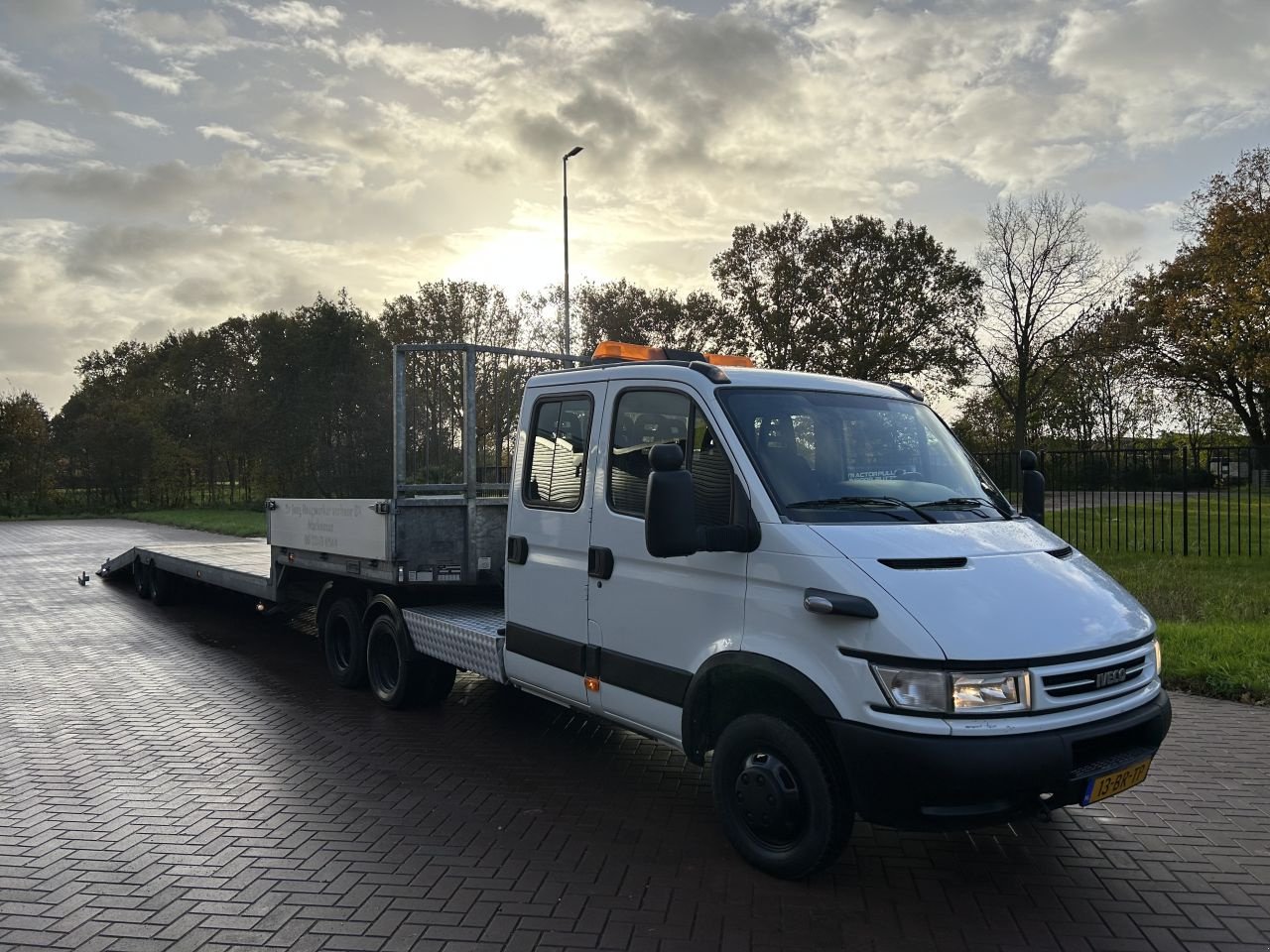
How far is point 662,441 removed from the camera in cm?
455

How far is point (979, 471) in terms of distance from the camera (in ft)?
16.0

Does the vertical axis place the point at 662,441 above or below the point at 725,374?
below

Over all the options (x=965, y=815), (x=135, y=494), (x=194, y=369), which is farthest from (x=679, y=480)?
(x=194, y=369)

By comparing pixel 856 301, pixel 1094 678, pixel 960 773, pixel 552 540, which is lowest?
pixel 960 773

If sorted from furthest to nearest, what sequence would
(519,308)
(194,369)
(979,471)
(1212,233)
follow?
(194,369) → (519,308) → (1212,233) → (979,471)

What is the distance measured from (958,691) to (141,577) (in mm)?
12731

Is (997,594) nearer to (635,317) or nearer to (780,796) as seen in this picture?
(780,796)

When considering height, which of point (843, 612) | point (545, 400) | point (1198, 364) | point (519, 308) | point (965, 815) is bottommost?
point (965, 815)

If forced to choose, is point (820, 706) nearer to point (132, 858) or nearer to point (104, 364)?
point (132, 858)

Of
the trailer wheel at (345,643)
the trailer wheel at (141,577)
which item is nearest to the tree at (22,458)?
the trailer wheel at (141,577)

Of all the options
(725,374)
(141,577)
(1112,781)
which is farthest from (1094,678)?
(141,577)

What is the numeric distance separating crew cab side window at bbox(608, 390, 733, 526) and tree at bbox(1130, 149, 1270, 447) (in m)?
18.8

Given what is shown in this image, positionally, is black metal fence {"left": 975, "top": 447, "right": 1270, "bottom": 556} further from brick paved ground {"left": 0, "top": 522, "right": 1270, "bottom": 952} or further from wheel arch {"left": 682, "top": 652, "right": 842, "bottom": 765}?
wheel arch {"left": 682, "top": 652, "right": 842, "bottom": 765}

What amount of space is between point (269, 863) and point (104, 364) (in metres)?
84.2
